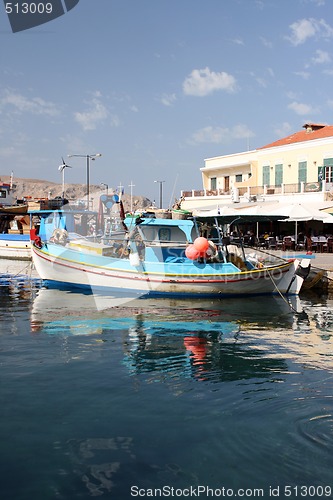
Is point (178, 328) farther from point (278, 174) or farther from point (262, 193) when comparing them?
point (278, 174)

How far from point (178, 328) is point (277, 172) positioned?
28146 mm

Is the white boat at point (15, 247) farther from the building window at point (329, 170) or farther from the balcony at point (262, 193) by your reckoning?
the building window at point (329, 170)

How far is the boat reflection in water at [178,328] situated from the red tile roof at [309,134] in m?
22.7

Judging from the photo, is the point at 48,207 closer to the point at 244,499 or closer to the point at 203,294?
the point at 203,294


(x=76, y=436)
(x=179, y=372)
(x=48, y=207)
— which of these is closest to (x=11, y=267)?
(x=48, y=207)

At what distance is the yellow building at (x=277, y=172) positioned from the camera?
33.5 m

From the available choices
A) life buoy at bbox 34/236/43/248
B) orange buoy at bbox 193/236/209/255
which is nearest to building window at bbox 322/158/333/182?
orange buoy at bbox 193/236/209/255

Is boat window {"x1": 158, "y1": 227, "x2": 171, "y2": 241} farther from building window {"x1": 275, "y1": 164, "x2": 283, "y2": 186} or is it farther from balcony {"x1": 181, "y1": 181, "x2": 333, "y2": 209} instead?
building window {"x1": 275, "y1": 164, "x2": 283, "y2": 186}

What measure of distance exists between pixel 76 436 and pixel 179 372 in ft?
9.75

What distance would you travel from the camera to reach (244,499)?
5121mm

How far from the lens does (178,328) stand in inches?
502

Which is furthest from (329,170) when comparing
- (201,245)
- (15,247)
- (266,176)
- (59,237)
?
(15,247)

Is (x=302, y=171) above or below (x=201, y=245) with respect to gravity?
above

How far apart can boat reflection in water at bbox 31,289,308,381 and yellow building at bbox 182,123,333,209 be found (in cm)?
1791
